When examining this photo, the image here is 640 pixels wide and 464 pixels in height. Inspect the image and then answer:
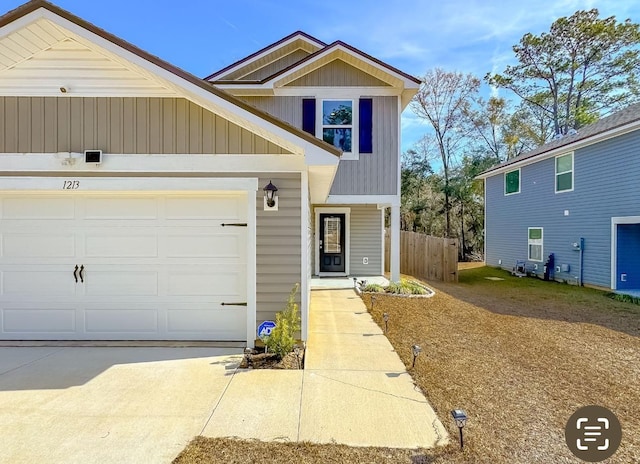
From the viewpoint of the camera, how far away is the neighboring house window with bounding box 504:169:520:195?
50.4 feet

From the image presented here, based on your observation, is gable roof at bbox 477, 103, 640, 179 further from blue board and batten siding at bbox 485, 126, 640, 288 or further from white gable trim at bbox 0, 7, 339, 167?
white gable trim at bbox 0, 7, 339, 167

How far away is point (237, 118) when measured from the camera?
455 cm

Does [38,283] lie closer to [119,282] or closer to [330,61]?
[119,282]

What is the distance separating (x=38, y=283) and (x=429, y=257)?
11.6 meters

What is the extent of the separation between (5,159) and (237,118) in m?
3.23

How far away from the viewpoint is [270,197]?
15.5ft

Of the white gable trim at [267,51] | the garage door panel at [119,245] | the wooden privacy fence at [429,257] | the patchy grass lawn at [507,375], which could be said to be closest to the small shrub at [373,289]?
the patchy grass lawn at [507,375]

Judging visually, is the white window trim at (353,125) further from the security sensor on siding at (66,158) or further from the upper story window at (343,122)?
the security sensor on siding at (66,158)

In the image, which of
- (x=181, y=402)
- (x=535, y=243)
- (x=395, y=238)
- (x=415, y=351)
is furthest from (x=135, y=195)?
(x=535, y=243)

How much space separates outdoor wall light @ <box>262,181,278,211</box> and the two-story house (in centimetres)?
2

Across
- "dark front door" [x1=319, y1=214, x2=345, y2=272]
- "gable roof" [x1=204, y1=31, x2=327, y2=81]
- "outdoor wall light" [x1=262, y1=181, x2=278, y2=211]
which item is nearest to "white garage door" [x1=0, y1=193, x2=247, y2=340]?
"outdoor wall light" [x1=262, y1=181, x2=278, y2=211]

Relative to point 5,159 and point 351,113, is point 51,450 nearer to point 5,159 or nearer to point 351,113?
point 5,159

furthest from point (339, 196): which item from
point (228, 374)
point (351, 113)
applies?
point (228, 374)

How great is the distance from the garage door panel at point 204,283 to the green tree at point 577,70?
23281 mm
